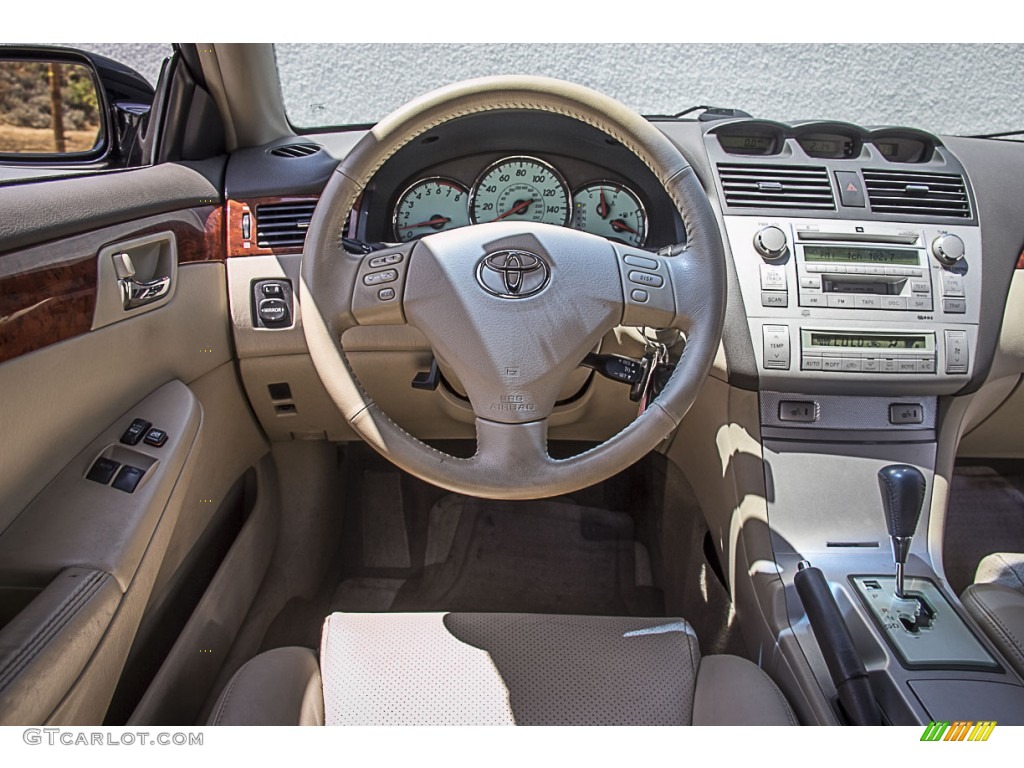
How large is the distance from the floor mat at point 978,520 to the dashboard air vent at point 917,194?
915 mm

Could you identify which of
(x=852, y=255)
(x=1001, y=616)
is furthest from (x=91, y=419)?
(x=1001, y=616)

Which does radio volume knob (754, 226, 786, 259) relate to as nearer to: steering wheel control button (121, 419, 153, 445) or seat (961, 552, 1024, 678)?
seat (961, 552, 1024, 678)

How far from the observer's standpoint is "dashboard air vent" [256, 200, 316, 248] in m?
1.62

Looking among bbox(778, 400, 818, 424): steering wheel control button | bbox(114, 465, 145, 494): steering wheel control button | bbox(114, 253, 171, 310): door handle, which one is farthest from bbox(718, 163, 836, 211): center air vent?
bbox(114, 465, 145, 494): steering wheel control button

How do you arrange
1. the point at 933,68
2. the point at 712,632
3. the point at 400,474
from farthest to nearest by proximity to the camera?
the point at 933,68 → the point at 400,474 → the point at 712,632

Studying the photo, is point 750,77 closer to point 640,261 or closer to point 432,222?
point 432,222

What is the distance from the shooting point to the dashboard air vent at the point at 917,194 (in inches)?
65.7

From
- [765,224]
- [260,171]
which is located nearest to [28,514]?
[260,171]

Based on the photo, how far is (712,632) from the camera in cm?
179

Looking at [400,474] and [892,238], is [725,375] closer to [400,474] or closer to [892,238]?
[892,238]

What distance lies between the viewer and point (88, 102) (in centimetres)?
208

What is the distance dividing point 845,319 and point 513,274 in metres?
0.78

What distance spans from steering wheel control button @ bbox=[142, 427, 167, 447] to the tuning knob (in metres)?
1.51
